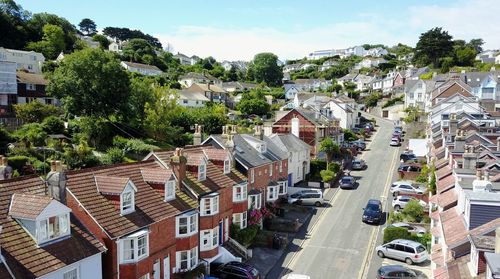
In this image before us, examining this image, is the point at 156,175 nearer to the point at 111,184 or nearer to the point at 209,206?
the point at 111,184

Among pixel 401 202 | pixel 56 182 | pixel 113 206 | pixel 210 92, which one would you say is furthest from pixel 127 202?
pixel 210 92

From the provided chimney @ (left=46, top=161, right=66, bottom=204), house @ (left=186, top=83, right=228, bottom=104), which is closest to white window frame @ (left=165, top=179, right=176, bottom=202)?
chimney @ (left=46, top=161, right=66, bottom=204)

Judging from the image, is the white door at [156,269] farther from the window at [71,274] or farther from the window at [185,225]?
the window at [71,274]

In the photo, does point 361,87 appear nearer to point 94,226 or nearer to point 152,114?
point 152,114

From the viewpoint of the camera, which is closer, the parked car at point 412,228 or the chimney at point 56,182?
the chimney at point 56,182

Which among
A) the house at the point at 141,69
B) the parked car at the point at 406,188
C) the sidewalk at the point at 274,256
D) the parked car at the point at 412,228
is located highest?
the house at the point at 141,69

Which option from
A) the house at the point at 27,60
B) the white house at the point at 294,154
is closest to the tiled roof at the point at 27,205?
the white house at the point at 294,154

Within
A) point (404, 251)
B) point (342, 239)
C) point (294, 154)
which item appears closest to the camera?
point (404, 251)
